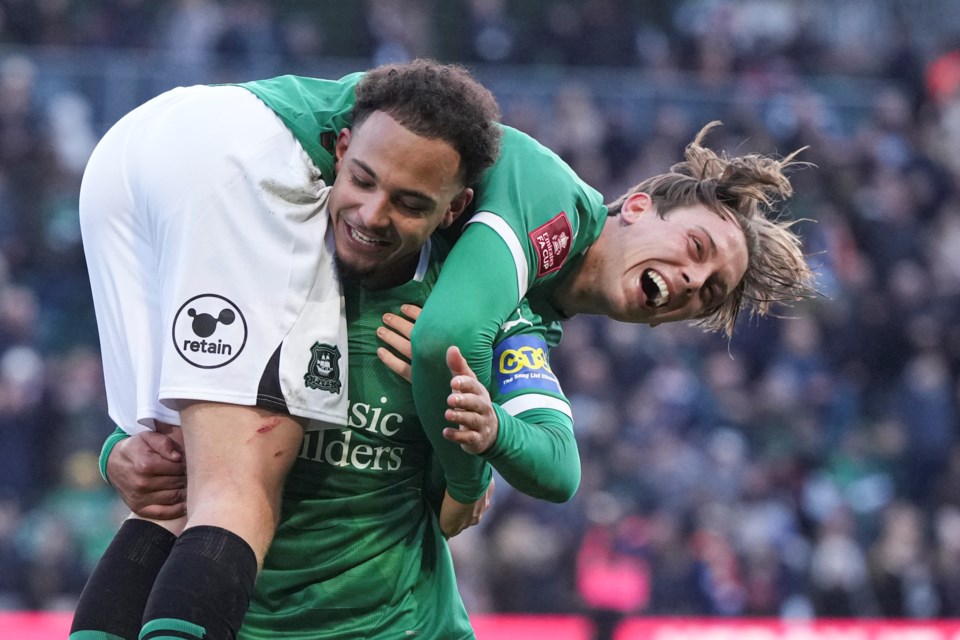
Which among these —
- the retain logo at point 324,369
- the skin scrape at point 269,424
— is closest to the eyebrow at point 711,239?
the retain logo at point 324,369

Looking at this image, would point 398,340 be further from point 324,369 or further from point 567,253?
point 567,253

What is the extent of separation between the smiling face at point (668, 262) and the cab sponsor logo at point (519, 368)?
46 centimetres

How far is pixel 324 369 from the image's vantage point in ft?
10.3

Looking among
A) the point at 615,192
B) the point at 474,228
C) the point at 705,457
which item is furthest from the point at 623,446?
the point at 474,228

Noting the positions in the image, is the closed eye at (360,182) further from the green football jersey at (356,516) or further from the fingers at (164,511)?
the fingers at (164,511)

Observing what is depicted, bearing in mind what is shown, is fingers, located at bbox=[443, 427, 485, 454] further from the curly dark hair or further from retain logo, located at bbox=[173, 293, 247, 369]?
the curly dark hair

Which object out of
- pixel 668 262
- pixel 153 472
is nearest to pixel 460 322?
pixel 153 472

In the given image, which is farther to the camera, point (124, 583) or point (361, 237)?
point (124, 583)

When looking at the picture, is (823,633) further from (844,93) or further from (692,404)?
(844,93)

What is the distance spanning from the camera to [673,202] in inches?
155

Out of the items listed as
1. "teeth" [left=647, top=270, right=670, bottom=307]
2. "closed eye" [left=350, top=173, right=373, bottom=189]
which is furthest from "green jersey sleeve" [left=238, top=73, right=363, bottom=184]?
"teeth" [left=647, top=270, right=670, bottom=307]

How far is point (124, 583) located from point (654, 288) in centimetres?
161

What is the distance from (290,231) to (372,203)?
200 millimetres

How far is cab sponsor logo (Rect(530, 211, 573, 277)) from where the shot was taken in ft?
11.0
